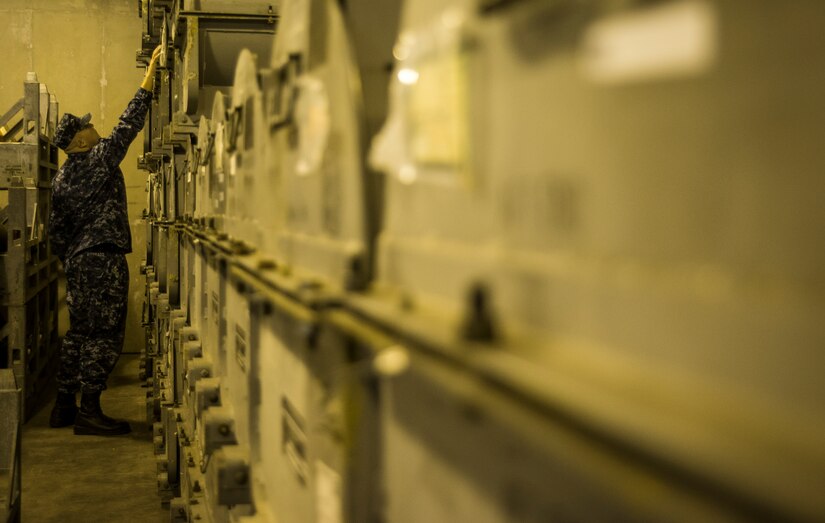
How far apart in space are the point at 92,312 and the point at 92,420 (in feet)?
Result: 2.78

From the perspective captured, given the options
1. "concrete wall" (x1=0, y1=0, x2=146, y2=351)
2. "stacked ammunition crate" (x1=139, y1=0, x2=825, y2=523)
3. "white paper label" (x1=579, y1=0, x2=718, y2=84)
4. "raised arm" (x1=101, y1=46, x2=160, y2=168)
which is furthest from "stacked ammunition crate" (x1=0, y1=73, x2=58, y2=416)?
"white paper label" (x1=579, y1=0, x2=718, y2=84)

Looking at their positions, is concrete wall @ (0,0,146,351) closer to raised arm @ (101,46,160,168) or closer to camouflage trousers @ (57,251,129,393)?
camouflage trousers @ (57,251,129,393)

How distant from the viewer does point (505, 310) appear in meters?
0.82

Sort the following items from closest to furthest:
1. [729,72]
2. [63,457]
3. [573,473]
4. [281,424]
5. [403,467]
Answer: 1. [729,72]
2. [573,473]
3. [403,467]
4. [281,424]
5. [63,457]

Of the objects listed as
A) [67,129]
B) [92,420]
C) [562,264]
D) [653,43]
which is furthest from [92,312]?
[653,43]

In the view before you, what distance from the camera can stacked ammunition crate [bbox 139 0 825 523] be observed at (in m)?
0.51

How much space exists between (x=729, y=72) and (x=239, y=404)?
209 centimetres

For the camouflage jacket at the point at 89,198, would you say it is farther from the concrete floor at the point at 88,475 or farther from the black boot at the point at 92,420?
the concrete floor at the point at 88,475

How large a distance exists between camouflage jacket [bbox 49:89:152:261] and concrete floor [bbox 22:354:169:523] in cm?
150

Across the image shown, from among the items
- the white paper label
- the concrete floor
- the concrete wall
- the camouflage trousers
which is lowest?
the concrete floor

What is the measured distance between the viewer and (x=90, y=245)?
7.31 meters

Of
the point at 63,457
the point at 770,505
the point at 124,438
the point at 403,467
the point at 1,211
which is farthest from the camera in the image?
the point at 1,211

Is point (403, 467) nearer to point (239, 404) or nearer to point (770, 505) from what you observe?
point (770, 505)

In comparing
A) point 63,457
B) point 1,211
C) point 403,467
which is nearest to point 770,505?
point 403,467
